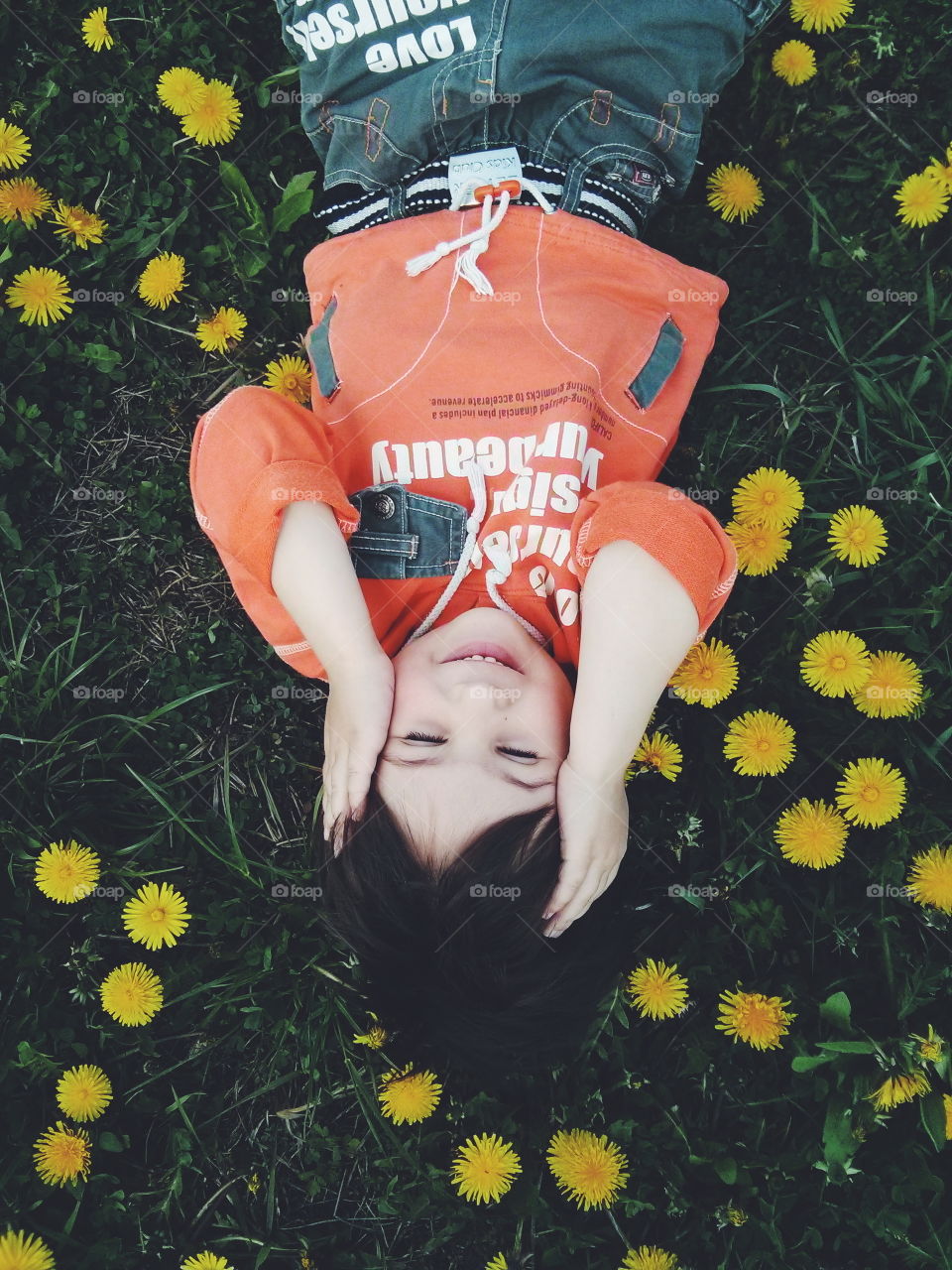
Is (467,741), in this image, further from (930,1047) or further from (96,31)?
(96,31)

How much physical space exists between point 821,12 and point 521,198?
2.97ft

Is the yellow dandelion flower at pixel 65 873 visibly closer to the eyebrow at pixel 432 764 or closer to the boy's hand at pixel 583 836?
the eyebrow at pixel 432 764

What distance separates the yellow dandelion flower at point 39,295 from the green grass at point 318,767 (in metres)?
0.05

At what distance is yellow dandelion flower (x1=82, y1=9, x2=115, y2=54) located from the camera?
2381 millimetres

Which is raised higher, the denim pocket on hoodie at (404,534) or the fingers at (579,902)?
the denim pocket on hoodie at (404,534)

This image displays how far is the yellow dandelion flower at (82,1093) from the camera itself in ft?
7.14

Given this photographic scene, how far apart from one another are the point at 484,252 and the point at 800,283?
0.90 m

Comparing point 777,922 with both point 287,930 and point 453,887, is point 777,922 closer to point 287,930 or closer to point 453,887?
point 453,887

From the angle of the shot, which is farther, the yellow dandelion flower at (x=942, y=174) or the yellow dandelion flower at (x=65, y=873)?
the yellow dandelion flower at (x=942, y=174)

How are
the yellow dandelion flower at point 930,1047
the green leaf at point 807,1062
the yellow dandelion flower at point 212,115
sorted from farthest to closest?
the yellow dandelion flower at point 212,115
the green leaf at point 807,1062
the yellow dandelion flower at point 930,1047

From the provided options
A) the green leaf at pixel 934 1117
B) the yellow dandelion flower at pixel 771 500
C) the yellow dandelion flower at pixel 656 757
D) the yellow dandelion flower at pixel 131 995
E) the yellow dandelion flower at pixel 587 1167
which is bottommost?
the yellow dandelion flower at pixel 587 1167

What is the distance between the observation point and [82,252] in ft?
8.09

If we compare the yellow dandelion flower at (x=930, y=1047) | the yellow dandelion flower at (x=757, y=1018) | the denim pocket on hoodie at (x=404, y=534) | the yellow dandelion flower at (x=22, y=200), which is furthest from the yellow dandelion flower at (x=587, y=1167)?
the yellow dandelion flower at (x=22, y=200)

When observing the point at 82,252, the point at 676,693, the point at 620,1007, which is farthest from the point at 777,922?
the point at 82,252
